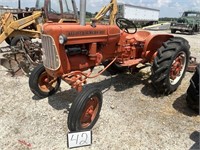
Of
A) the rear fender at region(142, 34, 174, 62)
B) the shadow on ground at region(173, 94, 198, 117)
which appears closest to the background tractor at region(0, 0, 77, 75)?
the rear fender at region(142, 34, 174, 62)

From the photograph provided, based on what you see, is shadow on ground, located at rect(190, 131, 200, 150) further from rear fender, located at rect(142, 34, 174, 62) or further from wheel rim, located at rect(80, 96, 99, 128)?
rear fender, located at rect(142, 34, 174, 62)

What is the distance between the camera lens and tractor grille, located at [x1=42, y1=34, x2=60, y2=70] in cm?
327

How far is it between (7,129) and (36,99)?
101 centimetres

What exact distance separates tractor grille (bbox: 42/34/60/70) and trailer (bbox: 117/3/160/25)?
21.8 metres

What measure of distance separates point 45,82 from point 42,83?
0.18 feet

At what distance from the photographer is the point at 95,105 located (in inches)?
136

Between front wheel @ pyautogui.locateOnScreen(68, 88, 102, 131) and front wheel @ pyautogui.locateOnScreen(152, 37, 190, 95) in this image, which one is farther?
front wheel @ pyautogui.locateOnScreen(152, 37, 190, 95)

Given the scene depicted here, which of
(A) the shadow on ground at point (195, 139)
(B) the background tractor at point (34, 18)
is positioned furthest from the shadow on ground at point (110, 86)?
(B) the background tractor at point (34, 18)

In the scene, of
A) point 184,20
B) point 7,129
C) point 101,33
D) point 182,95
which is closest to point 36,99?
point 7,129

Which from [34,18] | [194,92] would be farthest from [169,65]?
[34,18]

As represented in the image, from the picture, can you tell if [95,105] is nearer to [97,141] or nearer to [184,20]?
[97,141]

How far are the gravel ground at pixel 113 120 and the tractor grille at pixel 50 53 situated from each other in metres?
0.83

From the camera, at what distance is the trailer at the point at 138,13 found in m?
24.8

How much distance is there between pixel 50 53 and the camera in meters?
3.37
